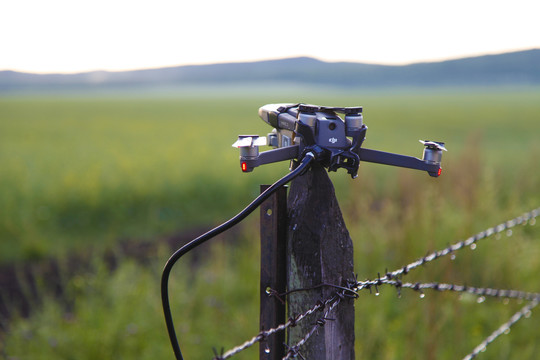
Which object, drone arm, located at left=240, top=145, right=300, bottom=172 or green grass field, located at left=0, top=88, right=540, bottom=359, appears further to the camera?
green grass field, located at left=0, top=88, right=540, bottom=359

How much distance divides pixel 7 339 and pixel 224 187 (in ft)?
20.5

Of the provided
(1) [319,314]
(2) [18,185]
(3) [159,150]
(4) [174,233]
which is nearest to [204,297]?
(1) [319,314]

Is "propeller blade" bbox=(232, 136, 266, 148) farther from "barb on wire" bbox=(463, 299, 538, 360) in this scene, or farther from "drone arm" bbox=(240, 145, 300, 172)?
"barb on wire" bbox=(463, 299, 538, 360)

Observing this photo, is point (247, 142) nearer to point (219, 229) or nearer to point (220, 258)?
point (219, 229)

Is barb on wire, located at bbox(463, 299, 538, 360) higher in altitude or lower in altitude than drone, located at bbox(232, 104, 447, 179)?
lower

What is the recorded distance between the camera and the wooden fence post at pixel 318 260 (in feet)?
4.26

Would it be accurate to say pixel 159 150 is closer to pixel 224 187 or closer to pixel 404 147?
pixel 224 187

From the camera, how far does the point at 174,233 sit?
7777mm

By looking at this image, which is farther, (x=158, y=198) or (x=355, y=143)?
(x=158, y=198)

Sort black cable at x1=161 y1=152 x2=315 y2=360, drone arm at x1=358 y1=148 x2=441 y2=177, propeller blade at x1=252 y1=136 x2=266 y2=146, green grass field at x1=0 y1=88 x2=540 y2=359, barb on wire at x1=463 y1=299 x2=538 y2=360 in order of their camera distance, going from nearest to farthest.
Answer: black cable at x1=161 y1=152 x2=315 y2=360 < propeller blade at x1=252 y1=136 x2=266 y2=146 < drone arm at x1=358 y1=148 x2=441 y2=177 < barb on wire at x1=463 y1=299 x2=538 y2=360 < green grass field at x1=0 y1=88 x2=540 y2=359

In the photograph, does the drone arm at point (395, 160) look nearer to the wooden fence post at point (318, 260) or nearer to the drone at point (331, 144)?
the drone at point (331, 144)

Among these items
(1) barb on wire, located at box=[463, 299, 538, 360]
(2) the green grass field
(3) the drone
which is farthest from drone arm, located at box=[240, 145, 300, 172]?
(2) the green grass field

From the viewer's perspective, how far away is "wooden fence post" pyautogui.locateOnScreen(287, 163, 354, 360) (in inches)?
51.2

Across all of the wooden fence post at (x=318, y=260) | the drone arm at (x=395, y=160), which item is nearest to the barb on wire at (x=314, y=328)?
the wooden fence post at (x=318, y=260)
